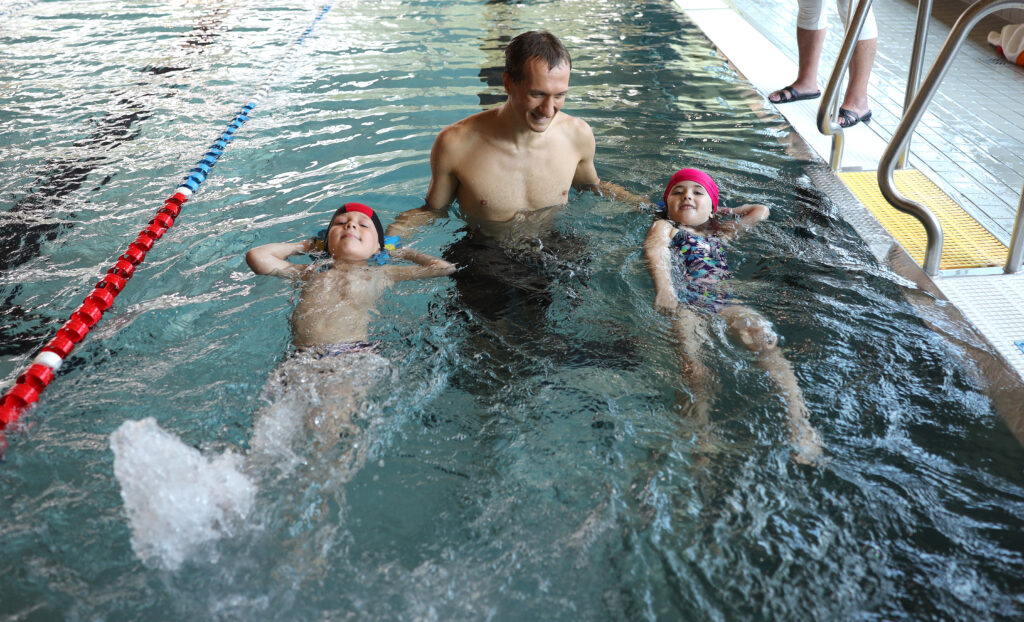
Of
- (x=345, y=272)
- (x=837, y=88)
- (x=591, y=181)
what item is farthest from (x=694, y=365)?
(x=837, y=88)

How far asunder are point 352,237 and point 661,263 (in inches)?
53.3

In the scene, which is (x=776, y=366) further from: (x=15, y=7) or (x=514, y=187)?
(x=15, y=7)

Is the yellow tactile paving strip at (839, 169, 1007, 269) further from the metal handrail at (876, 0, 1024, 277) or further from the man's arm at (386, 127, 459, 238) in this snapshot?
the man's arm at (386, 127, 459, 238)

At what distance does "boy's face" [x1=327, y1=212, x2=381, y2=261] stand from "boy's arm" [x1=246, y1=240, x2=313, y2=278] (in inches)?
7.0

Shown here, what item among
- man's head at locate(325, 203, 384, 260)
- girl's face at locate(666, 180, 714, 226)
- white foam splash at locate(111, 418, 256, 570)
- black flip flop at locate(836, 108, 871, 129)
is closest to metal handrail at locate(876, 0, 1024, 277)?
girl's face at locate(666, 180, 714, 226)

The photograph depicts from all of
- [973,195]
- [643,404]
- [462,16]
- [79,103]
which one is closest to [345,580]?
[643,404]

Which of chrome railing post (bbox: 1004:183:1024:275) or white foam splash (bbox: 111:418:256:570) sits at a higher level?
white foam splash (bbox: 111:418:256:570)

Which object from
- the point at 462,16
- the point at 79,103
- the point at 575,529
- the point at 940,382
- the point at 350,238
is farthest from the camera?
the point at 462,16

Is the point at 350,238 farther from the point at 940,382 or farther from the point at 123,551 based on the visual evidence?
the point at 940,382

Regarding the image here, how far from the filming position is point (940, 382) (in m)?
2.46

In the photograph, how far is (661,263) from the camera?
9.99 ft

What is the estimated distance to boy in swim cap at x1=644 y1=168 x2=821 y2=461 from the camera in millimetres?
2363

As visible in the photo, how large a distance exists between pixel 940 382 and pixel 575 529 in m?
1.50

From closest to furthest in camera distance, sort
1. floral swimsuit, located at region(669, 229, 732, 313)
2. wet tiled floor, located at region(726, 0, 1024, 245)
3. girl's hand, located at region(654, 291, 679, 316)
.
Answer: girl's hand, located at region(654, 291, 679, 316) < floral swimsuit, located at region(669, 229, 732, 313) < wet tiled floor, located at region(726, 0, 1024, 245)
